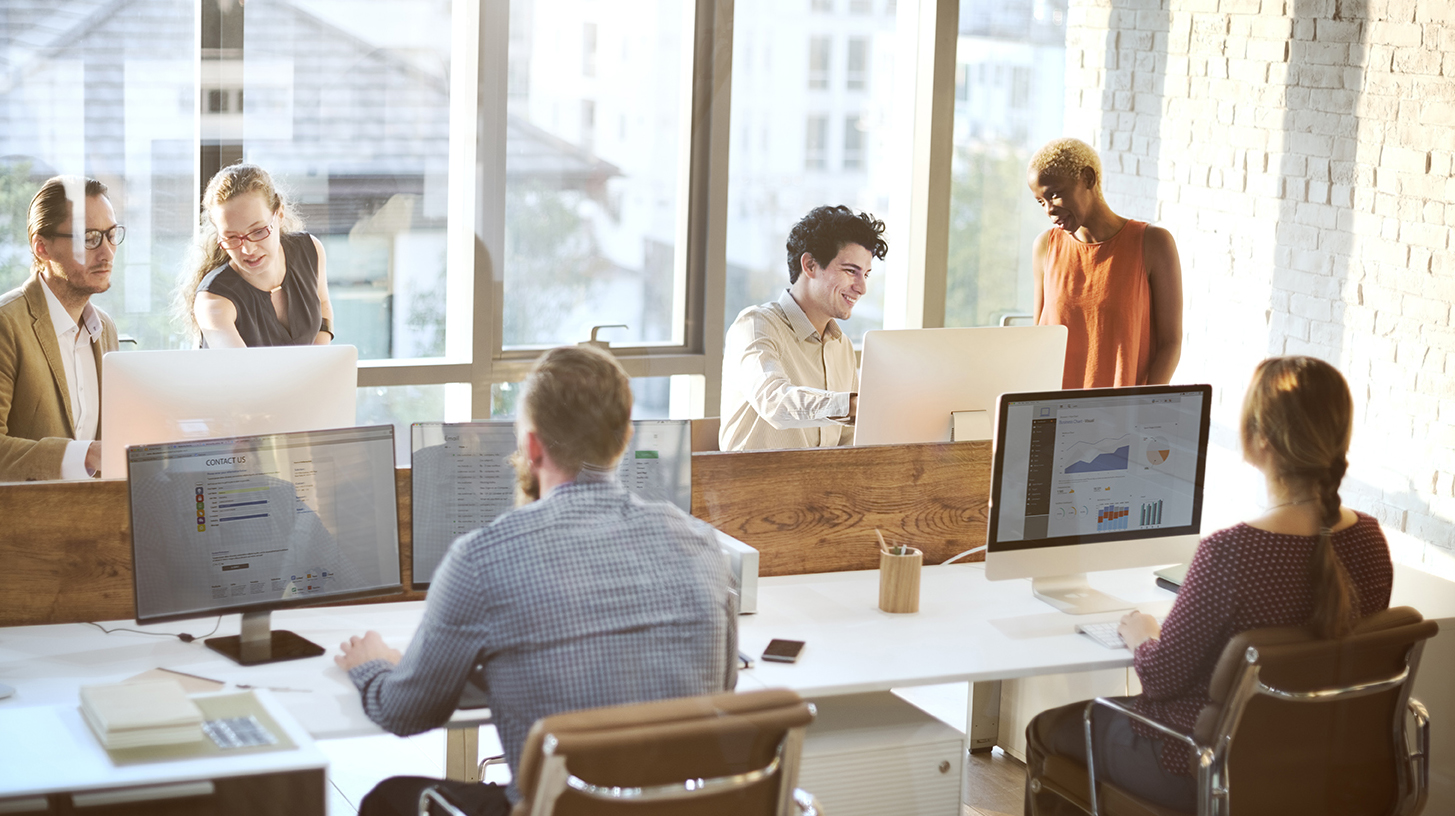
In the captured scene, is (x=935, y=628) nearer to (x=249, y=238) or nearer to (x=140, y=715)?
(x=140, y=715)

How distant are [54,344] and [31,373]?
0.10 m

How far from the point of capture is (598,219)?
503cm

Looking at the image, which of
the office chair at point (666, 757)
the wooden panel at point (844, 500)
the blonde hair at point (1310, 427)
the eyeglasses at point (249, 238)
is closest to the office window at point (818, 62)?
the eyeglasses at point (249, 238)

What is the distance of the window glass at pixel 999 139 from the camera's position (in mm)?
5367

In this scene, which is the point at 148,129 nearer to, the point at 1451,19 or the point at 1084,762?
the point at 1084,762

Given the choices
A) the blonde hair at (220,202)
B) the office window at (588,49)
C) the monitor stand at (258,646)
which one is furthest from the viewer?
the office window at (588,49)

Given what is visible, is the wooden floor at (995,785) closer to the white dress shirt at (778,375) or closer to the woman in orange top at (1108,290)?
the white dress shirt at (778,375)

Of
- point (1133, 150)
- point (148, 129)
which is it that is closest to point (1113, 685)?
point (1133, 150)

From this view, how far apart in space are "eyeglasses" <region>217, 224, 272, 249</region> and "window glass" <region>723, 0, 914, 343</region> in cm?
182

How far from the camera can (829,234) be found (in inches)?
139

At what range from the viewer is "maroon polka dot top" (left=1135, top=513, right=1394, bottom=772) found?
2307 mm

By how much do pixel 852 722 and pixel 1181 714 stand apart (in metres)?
0.58

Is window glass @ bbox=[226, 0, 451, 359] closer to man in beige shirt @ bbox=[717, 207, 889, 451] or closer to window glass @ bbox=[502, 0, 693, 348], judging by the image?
window glass @ bbox=[502, 0, 693, 348]

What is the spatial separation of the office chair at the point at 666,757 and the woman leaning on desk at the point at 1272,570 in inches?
33.2
